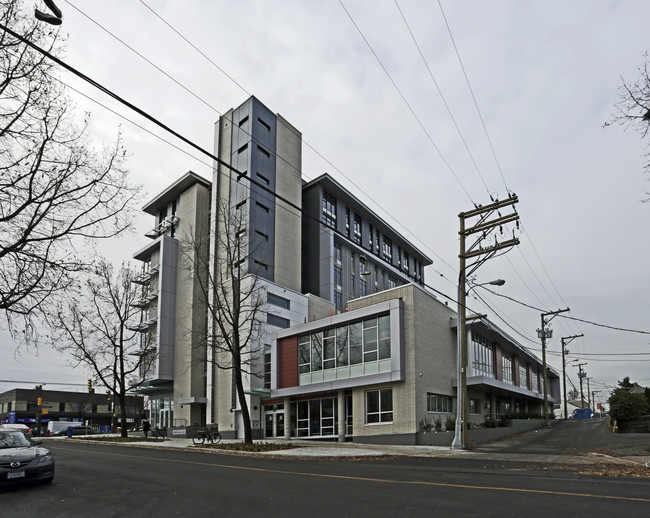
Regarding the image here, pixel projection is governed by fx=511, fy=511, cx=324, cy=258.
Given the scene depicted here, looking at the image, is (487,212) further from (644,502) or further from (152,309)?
(152,309)

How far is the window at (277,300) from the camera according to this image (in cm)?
4495

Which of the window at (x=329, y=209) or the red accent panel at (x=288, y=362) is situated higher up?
the window at (x=329, y=209)

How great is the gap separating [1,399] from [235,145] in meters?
75.2

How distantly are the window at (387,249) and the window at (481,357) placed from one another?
31007 millimetres

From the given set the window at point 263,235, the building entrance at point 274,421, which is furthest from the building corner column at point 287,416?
the window at point 263,235

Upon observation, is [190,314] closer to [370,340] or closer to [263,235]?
[263,235]

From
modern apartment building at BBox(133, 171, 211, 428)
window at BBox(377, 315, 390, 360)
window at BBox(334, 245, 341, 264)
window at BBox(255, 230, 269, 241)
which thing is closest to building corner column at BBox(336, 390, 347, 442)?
window at BBox(377, 315, 390, 360)

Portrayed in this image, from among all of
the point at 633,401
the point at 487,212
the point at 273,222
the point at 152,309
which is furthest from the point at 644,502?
the point at 152,309

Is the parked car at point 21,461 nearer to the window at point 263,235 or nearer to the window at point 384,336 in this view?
the window at point 384,336

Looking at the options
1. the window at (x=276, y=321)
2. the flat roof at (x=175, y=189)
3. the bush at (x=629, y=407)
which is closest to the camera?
the bush at (x=629, y=407)

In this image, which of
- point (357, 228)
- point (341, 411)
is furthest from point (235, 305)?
point (357, 228)

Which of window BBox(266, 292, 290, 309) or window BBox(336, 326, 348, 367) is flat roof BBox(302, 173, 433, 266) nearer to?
window BBox(266, 292, 290, 309)

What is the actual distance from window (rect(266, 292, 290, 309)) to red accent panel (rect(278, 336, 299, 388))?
7859 millimetres

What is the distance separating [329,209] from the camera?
6006cm
